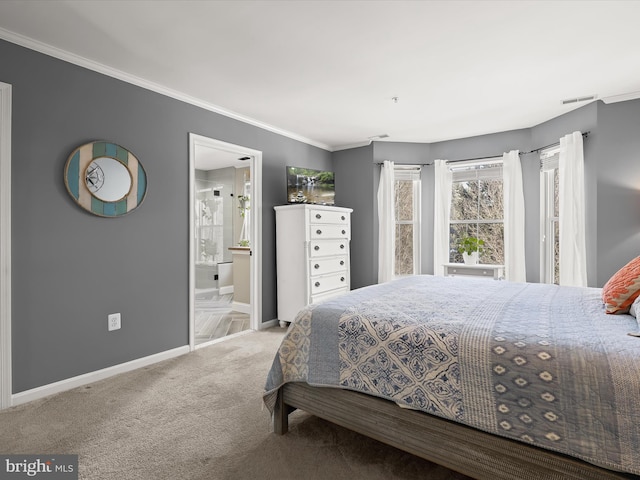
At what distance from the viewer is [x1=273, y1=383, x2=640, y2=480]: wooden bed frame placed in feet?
4.21

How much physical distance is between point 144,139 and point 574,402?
3.47 metres

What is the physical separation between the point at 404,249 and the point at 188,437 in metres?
4.11

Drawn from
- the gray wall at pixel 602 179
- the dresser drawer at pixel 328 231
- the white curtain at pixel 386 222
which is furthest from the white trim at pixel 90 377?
the gray wall at pixel 602 179

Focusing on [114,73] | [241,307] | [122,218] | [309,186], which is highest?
[114,73]

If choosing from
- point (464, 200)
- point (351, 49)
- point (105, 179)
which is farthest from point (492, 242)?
point (105, 179)

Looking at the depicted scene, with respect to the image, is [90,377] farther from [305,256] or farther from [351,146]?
[351,146]

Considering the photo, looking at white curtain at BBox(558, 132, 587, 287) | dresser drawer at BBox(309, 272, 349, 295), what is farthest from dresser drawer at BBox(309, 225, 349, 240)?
white curtain at BBox(558, 132, 587, 287)

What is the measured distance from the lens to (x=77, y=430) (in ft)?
6.82

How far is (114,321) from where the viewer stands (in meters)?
2.92

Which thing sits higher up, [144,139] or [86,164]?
[144,139]

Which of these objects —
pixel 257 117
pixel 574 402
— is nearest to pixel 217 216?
pixel 257 117

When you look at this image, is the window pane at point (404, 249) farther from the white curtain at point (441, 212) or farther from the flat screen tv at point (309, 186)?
the flat screen tv at point (309, 186)

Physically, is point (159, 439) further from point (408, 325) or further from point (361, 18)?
point (361, 18)

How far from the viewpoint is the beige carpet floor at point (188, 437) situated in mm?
1718
